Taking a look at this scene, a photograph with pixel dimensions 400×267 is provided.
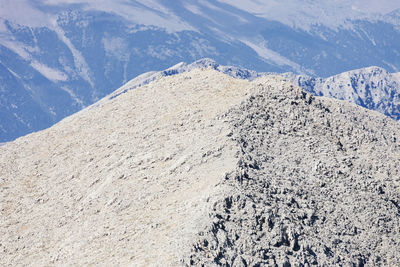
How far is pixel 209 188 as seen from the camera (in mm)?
21641

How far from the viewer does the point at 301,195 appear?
23.3 metres

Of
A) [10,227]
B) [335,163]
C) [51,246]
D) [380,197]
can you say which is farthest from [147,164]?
[380,197]

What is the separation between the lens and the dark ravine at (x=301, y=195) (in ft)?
64.6

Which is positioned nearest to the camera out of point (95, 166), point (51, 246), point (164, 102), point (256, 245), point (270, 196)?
point (256, 245)

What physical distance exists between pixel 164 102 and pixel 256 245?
15.4m

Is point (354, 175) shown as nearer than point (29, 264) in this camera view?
No

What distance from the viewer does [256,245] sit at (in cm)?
1947

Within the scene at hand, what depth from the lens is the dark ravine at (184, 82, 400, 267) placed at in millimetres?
19703

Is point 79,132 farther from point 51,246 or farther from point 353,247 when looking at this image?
point 353,247

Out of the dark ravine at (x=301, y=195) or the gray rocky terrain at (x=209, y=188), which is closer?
the dark ravine at (x=301, y=195)

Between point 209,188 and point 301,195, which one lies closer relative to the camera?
point 209,188

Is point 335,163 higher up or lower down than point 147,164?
higher up

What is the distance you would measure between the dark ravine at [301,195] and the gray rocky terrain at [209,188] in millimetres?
60

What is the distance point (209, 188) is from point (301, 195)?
454cm
